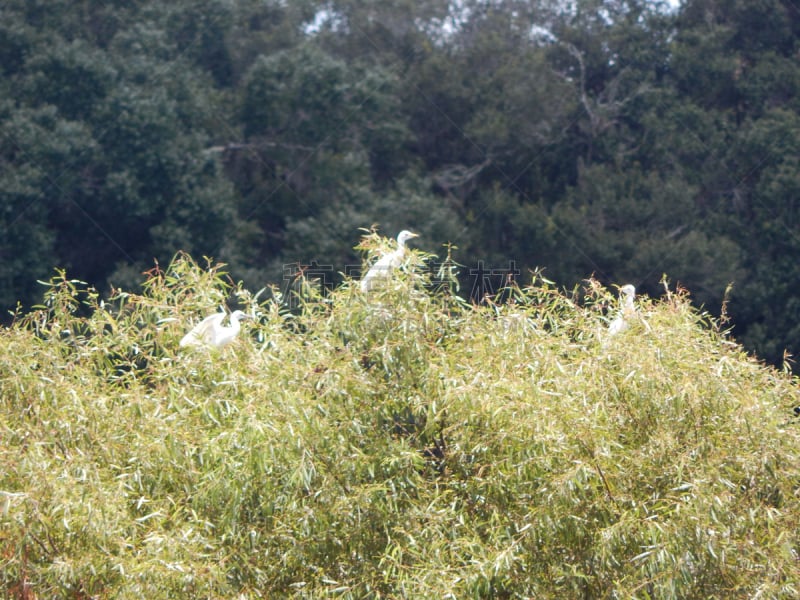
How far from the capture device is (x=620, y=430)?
3893 mm

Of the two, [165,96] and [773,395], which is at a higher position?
[773,395]

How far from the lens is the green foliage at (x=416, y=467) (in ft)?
11.4

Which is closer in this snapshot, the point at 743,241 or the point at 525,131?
the point at 743,241

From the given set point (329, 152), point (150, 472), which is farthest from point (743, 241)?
point (150, 472)

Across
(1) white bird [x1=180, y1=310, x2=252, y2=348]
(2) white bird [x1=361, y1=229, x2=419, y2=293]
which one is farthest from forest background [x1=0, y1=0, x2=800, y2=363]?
(2) white bird [x1=361, y1=229, x2=419, y2=293]

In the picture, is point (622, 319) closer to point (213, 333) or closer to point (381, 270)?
point (381, 270)

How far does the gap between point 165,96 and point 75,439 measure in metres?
9.45

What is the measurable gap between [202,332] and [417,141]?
11.4 meters

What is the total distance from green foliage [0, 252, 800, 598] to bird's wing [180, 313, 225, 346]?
0.15 meters

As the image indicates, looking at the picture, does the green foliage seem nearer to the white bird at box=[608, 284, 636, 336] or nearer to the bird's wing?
the white bird at box=[608, 284, 636, 336]

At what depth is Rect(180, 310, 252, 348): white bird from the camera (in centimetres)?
446

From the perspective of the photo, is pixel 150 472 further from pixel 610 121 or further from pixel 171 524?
pixel 610 121

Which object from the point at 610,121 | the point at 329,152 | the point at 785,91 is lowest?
the point at 329,152

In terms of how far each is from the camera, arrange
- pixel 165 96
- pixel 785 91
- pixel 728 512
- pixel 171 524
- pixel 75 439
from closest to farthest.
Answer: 1. pixel 728 512
2. pixel 171 524
3. pixel 75 439
4. pixel 165 96
5. pixel 785 91
